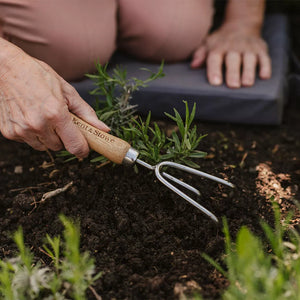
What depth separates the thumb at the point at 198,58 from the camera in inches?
95.7

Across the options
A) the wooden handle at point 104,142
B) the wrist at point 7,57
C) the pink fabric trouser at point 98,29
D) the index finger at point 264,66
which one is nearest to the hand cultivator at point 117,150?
the wooden handle at point 104,142

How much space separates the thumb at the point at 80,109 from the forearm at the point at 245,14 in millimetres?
1446

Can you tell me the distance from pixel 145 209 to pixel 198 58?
116 centimetres

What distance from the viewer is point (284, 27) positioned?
282 cm

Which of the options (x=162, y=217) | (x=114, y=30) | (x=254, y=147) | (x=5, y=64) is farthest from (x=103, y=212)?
(x=114, y=30)

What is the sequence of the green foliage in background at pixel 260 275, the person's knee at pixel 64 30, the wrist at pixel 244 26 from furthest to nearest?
the wrist at pixel 244 26, the person's knee at pixel 64 30, the green foliage in background at pixel 260 275

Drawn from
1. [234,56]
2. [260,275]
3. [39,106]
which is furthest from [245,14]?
[260,275]

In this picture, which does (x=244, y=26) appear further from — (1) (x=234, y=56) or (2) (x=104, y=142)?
(2) (x=104, y=142)

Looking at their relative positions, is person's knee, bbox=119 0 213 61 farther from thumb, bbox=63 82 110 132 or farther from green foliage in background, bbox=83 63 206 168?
thumb, bbox=63 82 110 132

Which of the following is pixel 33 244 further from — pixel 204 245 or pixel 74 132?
pixel 204 245

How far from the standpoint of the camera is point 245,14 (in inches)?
105

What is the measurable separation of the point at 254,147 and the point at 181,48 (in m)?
0.77

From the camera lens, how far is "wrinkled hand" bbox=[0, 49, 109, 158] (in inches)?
60.6

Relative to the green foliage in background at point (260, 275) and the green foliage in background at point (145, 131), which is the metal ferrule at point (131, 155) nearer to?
the green foliage in background at point (145, 131)
